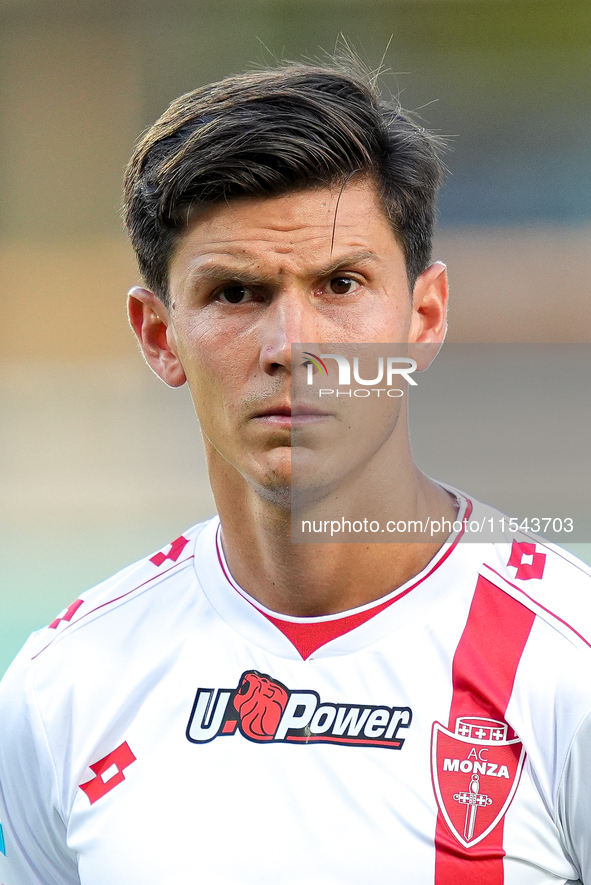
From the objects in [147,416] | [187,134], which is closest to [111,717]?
[187,134]

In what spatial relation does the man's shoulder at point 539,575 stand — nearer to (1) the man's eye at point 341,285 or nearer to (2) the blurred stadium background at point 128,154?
(1) the man's eye at point 341,285

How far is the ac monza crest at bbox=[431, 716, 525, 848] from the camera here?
4.40ft

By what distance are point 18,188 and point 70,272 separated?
1479mm

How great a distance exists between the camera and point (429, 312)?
1.71 m

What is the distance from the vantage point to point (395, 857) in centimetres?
134

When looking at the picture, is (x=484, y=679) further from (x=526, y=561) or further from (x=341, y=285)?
(x=341, y=285)

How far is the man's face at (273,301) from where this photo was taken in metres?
1.45

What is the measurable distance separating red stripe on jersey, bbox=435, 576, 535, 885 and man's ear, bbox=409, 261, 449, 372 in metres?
0.43

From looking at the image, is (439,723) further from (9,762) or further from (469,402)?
(469,402)

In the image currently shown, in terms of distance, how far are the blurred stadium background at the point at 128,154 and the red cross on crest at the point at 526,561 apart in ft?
29.3

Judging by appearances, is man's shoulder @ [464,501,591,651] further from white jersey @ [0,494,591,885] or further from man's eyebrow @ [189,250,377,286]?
man's eyebrow @ [189,250,377,286]

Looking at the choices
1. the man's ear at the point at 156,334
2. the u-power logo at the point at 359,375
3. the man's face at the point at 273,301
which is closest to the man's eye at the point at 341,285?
the man's face at the point at 273,301

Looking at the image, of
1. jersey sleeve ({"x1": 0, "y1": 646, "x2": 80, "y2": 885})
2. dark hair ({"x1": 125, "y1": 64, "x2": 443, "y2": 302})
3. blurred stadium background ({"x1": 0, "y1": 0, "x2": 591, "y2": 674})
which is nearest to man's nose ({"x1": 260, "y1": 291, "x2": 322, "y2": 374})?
dark hair ({"x1": 125, "y1": 64, "x2": 443, "y2": 302})

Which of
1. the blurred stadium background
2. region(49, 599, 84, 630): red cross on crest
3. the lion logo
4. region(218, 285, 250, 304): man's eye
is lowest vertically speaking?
the lion logo
